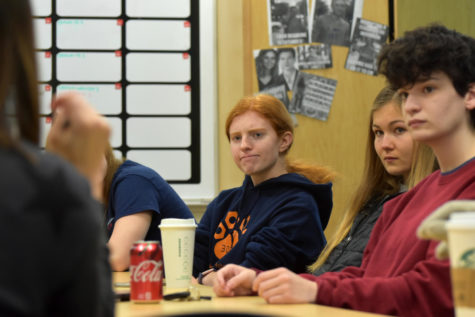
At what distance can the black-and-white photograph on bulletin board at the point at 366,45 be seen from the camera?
314 centimetres

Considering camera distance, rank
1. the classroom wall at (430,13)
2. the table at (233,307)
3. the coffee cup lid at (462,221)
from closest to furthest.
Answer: the coffee cup lid at (462,221)
the table at (233,307)
the classroom wall at (430,13)

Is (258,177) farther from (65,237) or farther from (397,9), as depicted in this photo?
(65,237)

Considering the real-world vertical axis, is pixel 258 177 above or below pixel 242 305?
above

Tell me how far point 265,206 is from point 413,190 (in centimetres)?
70

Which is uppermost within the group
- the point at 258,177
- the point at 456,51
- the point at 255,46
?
the point at 255,46

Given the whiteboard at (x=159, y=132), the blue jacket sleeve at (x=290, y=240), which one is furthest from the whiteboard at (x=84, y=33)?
the blue jacket sleeve at (x=290, y=240)

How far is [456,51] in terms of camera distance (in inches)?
54.1

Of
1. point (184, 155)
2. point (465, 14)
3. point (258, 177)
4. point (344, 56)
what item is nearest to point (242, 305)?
point (258, 177)

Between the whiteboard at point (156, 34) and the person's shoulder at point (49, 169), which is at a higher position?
the whiteboard at point (156, 34)

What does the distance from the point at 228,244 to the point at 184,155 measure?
3.48 ft

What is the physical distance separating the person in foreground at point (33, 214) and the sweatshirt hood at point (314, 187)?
1557 mm

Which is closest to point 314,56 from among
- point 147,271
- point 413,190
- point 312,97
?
point 312,97

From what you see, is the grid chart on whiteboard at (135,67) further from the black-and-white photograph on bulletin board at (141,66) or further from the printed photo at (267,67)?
the printed photo at (267,67)

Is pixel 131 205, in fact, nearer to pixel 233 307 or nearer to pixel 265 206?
pixel 265 206
